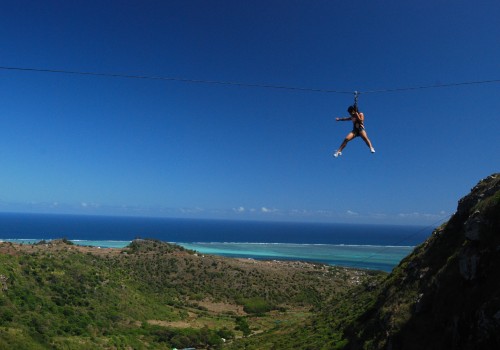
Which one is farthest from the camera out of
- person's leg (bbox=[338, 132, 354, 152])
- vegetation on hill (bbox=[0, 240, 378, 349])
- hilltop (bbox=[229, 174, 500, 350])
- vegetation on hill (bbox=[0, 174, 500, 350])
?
vegetation on hill (bbox=[0, 240, 378, 349])

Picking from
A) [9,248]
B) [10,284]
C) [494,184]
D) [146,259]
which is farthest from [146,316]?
[494,184]

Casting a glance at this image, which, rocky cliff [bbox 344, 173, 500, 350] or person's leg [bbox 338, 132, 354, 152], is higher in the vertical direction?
person's leg [bbox 338, 132, 354, 152]

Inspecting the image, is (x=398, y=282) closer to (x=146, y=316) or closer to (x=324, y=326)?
(x=324, y=326)

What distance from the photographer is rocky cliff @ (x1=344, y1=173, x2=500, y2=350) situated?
12969mm

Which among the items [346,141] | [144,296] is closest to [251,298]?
[144,296]

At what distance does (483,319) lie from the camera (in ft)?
40.4

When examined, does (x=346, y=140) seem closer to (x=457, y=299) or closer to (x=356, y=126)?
(x=356, y=126)

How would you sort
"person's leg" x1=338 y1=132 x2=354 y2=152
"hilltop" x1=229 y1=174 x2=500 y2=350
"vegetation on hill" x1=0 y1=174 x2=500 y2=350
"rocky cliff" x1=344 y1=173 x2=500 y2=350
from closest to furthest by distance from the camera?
"rocky cliff" x1=344 y1=173 x2=500 y2=350
"hilltop" x1=229 y1=174 x2=500 y2=350
"person's leg" x1=338 y1=132 x2=354 y2=152
"vegetation on hill" x1=0 y1=174 x2=500 y2=350

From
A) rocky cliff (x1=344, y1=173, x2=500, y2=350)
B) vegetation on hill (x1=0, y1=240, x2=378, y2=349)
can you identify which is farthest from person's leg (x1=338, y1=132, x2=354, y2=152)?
vegetation on hill (x1=0, y1=240, x2=378, y2=349)

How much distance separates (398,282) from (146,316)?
40.6 meters

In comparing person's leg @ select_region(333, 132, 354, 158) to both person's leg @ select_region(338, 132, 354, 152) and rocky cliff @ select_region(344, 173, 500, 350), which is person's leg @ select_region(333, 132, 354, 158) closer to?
person's leg @ select_region(338, 132, 354, 152)

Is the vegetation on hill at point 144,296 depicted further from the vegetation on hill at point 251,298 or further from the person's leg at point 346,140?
the person's leg at point 346,140

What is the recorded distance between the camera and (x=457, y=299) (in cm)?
1577

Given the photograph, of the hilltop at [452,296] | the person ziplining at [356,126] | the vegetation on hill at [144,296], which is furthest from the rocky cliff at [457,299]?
the vegetation on hill at [144,296]
